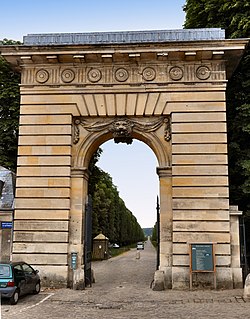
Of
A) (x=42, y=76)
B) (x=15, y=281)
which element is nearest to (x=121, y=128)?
(x=42, y=76)

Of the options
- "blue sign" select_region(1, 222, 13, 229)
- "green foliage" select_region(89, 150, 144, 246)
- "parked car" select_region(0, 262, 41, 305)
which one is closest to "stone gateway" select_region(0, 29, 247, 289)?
"blue sign" select_region(1, 222, 13, 229)

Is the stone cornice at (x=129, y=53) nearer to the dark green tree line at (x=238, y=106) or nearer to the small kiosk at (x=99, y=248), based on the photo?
the dark green tree line at (x=238, y=106)

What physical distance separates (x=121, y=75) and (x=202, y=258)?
7.48m

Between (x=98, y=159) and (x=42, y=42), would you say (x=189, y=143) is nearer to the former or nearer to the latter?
(x=42, y=42)

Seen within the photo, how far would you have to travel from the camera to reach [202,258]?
1454cm

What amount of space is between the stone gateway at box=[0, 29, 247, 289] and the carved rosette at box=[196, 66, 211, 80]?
0.04 metres

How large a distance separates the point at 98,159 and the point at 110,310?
18.0 meters

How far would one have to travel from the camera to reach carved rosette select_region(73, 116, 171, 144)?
16.3 metres

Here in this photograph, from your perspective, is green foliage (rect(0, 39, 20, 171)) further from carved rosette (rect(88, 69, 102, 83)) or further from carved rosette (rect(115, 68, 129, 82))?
carved rosette (rect(115, 68, 129, 82))

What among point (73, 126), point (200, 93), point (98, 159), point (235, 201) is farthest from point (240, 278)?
point (98, 159)

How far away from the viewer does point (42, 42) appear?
17094 millimetres

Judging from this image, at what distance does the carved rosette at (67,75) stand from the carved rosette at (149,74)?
9.10ft

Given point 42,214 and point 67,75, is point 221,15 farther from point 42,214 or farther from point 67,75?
point 42,214

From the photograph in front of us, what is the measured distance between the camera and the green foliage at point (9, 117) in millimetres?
22812
